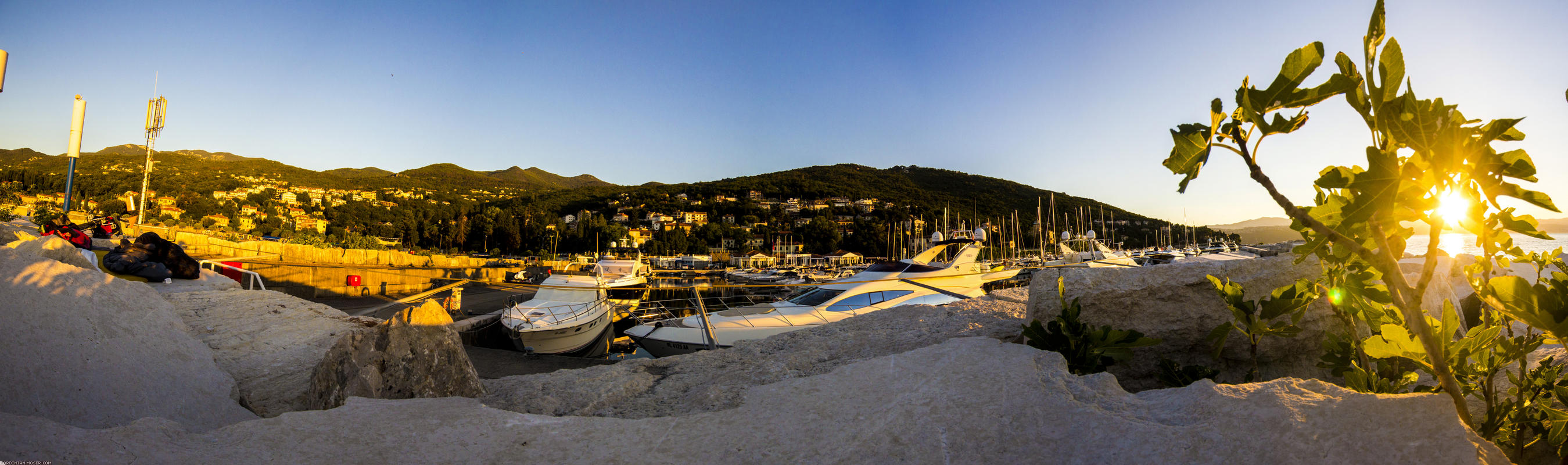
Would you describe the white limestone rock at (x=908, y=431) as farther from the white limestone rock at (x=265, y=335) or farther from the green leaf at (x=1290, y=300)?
the white limestone rock at (x=265, y=335)

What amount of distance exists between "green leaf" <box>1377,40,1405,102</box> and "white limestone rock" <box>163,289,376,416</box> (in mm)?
5400

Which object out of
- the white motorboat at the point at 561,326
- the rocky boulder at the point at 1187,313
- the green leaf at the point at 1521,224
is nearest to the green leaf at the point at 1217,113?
the green leaf at the point at 1521,224

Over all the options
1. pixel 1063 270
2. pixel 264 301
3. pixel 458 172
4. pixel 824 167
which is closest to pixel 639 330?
pixel 264 301

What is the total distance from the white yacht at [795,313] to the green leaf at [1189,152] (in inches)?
271

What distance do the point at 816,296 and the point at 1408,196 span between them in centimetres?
1033

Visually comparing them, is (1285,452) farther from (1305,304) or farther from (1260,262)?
(1260,262)

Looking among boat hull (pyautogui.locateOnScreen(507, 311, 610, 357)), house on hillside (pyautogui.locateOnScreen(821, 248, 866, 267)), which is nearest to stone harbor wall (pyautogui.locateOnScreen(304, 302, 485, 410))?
boat hull (pyautogui.locateOnScreen(507, 311, 610, 357))

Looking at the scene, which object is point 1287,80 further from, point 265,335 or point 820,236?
point 820,236

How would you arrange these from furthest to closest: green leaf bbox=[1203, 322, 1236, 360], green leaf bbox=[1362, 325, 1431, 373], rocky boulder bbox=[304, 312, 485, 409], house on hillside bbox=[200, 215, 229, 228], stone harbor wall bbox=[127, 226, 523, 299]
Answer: house on hillside bbox=[200, 215, 229, 228] → stone harbor wall bbox=[127, 226, 523, 299] → rocky boulder bbox=[304, 312, 485, 409] → green leaf bbox=[1203, 322, 1236, 360] → green leaf bbox=[1362, 325, 1431, 373]

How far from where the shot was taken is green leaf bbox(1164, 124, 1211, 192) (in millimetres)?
1400

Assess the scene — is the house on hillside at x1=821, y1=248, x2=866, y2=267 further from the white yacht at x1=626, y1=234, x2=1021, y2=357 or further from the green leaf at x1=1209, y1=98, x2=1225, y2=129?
the green leaf at x1=1209, y1=98, x2=1225, y2=129

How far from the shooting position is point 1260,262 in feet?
12.7

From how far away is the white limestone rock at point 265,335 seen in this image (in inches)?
175

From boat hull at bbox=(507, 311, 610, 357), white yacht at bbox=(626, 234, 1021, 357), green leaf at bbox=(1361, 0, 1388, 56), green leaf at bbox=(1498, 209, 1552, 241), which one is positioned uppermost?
green leaf at bbox=(1361, 0, 1388, 56)
